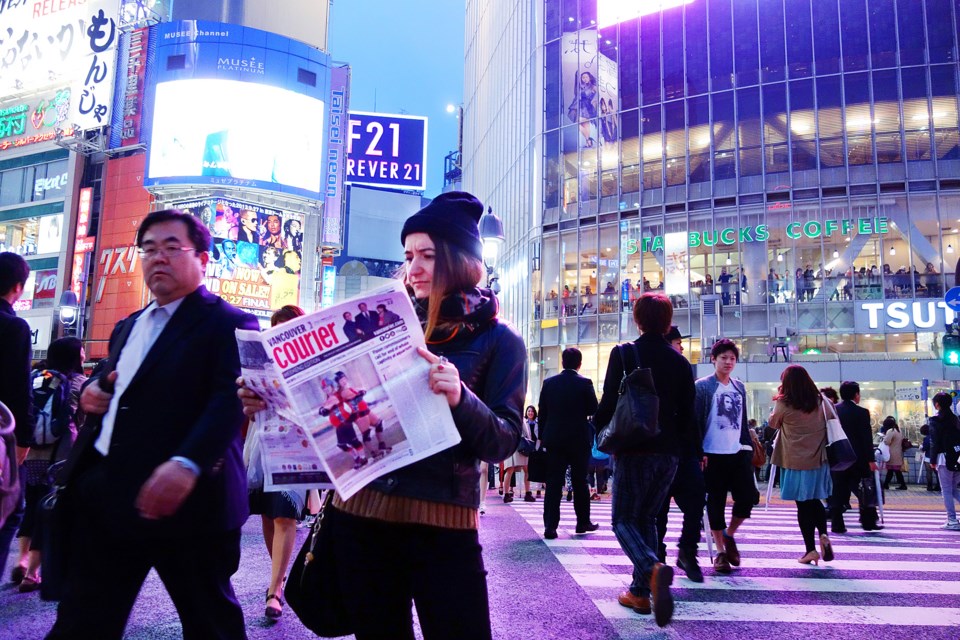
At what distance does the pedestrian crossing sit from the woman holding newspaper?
2532mm

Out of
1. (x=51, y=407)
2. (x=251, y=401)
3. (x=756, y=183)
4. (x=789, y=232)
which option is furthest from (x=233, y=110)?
(x=251, y=401)

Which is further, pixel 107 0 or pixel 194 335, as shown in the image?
pixel 107 0

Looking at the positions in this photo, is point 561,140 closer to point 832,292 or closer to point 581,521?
point 832,292

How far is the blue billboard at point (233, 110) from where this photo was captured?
32.4 meters

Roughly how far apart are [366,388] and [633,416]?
10.7ft

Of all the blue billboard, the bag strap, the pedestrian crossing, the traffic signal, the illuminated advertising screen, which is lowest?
the pedestrian crossing

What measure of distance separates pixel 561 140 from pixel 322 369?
32.9 meters

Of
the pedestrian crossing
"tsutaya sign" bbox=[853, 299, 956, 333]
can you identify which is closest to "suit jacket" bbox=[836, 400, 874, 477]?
the pedestrian crossing

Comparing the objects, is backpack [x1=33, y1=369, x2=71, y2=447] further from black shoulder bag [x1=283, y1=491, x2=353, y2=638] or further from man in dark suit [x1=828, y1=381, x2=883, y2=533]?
man in dark suit [x1=828, y1=381, x2=883, y2=533]

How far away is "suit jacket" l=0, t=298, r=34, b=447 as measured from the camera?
150 inches

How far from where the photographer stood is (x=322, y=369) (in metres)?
1.94

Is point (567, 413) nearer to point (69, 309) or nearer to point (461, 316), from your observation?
point (461, 316)

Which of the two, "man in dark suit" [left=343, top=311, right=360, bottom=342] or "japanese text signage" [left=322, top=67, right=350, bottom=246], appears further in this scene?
"japanese text signage" [left=322, top=67, right=350, bottom=246]

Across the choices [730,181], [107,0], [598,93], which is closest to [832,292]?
[730,181]
